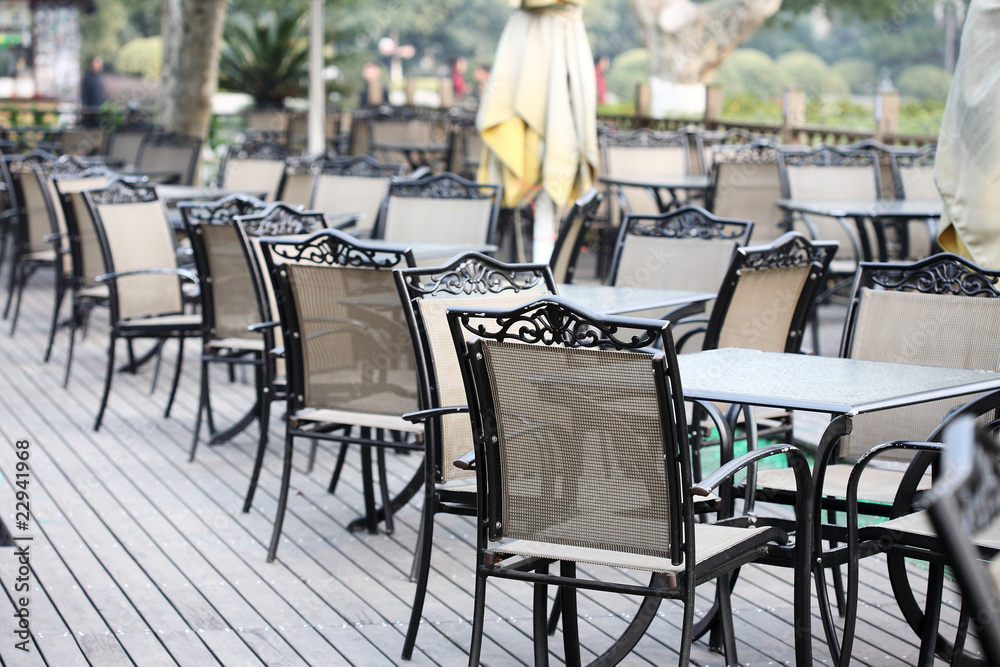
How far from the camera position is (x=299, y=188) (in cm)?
714

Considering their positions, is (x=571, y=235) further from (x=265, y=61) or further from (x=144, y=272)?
(x=265, y=61)

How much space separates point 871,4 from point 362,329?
943 inches

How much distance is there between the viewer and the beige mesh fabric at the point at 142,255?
16.6ft

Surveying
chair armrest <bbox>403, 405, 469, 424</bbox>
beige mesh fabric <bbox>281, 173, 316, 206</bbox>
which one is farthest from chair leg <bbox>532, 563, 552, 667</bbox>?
beige mesh fabric <bbox>281, 173, 316, 206</bbox>

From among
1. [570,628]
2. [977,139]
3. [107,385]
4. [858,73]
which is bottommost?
[107,385]

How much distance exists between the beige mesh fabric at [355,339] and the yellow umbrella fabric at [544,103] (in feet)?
8.67

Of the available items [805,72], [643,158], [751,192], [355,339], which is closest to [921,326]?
[355,339]

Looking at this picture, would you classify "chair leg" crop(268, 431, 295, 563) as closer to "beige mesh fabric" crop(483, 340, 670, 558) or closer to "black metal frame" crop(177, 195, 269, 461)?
"black metal frame" crop(177, 195, 269, 461)

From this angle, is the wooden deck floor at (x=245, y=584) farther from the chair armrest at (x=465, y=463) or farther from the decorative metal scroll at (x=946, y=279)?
the decorative metal scroll at (x=946, y=279)

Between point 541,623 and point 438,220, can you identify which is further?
point 438,220

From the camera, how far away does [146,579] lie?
3375mm

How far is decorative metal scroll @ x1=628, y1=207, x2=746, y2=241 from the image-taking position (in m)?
4.35

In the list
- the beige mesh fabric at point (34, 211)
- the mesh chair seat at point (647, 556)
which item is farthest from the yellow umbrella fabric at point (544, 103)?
the mesh chair seat at point (647, 556)

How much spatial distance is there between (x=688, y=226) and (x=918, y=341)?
137 cm
